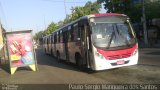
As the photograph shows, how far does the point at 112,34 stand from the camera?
Result: 14.4 m

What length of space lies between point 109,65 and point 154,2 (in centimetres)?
3477

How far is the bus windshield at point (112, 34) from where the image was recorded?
14234mm

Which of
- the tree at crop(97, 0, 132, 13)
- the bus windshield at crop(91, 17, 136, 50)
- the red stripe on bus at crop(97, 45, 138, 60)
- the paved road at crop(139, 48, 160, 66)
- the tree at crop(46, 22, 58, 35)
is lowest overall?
the paved road at crop(139, 48, 160, 66)

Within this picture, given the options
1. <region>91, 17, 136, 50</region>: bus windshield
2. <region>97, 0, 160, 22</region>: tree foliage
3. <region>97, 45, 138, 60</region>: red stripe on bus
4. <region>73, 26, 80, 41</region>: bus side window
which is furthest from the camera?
<region>97, 0, 160, 22</region>: tree foliage

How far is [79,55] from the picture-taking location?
55.9ft

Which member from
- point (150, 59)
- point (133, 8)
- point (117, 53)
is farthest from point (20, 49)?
point (133, 8)

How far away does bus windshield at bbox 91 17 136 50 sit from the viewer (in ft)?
46.7

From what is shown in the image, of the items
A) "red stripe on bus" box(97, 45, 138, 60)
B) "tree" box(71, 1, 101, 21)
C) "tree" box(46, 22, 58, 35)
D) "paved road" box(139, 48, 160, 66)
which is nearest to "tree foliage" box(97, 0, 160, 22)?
"tree" box(71, 1, 101, 21)

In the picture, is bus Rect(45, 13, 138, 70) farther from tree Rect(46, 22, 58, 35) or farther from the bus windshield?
tree Rect(46, 22, 58, 35)

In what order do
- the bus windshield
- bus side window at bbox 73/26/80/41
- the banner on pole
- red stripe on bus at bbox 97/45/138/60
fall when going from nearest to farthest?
1. red stripe on bus at bbox 97/45/138/60
2. the bus windshield
3. bus side window at bbox 73/26/80/41
4. the banner on pole

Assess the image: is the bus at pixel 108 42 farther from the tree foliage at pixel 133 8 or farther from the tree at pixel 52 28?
the tree at pixel 52 28

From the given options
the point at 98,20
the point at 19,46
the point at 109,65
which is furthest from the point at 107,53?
the point at 19,46

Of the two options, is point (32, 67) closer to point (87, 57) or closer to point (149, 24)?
point (87, 57)

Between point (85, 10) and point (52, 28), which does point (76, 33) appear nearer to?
point (85, 10)
